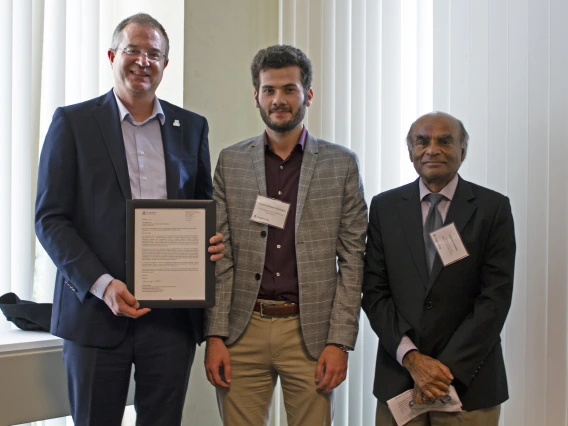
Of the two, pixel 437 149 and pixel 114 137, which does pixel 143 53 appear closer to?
pixel 114 137

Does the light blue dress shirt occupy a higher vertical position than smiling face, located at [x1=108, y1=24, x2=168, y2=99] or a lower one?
lower

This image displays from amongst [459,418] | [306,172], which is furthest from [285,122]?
[459,418]

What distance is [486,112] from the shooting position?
2.70 m

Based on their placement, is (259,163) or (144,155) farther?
(259,163)

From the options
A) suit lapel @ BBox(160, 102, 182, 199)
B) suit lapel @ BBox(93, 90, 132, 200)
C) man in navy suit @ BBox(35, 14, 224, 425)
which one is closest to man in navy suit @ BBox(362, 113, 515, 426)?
man in navy suit @ BBox(35, 14, 224, 425)

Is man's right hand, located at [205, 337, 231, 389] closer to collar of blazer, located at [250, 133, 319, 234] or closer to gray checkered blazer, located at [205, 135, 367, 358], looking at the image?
gray checkered blazer, located at [205, 135, 367, 358]

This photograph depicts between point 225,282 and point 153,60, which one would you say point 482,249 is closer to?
point 225,282

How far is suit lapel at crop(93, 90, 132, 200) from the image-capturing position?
2121 millimetres

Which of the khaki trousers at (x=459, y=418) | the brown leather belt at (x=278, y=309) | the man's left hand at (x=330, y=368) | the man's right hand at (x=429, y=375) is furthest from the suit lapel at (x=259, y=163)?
the khaki trousers at (x=459, y=418)

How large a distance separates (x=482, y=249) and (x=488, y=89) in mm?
881

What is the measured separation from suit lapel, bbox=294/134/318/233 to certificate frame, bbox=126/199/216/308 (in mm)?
338

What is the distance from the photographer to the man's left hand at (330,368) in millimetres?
2150

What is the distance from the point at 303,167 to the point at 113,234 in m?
0.72

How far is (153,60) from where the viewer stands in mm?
2219
